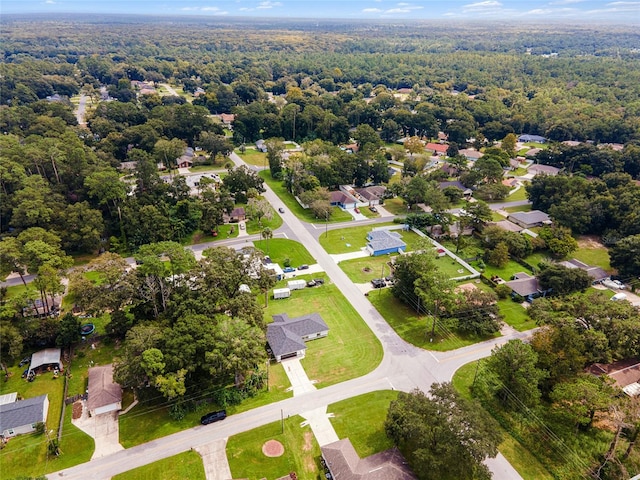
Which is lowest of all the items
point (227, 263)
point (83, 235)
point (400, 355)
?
point (400, 355)

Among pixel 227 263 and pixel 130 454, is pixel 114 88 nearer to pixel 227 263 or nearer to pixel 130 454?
pixel 227 263

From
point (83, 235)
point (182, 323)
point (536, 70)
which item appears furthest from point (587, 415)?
point (536, 70)

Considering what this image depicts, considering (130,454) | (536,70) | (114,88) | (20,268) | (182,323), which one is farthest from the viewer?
(536,70)

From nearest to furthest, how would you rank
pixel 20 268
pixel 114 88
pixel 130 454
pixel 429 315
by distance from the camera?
1. pixel 130 454
2. pixel 20 268
3. pixel 429 315
4. pixel 114 88

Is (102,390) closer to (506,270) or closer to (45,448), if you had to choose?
(45,448)

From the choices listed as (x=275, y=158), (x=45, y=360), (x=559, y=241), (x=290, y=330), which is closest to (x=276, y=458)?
(x=290, y=330)

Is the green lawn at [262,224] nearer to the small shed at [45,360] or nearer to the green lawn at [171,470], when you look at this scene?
the small shed at [45,360]

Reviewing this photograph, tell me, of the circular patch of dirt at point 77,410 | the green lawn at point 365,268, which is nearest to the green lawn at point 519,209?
the green lawn at point 365,268
